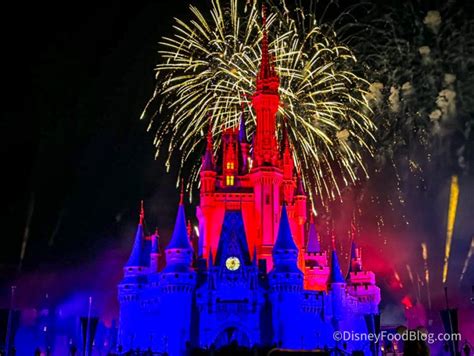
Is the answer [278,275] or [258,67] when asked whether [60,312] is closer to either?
[278,275]

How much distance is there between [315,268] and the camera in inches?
2955

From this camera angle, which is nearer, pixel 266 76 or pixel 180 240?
pixel 180 240

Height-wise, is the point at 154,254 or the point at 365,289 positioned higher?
the point at 154,254

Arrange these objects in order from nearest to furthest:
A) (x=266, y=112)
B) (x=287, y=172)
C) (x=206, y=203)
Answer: (x=206, y=203) < (x=266, y=112) < (x=287, y=172)

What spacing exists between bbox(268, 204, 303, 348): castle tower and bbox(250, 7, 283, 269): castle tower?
12.4 ft

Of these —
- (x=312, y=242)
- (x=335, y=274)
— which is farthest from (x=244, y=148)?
(x=335, y=274)

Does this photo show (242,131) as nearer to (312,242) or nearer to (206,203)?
(206,203)

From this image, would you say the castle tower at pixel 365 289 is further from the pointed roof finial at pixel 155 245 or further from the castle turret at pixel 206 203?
the pointed roof finial at pixel 155 245

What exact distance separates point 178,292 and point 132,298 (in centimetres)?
752

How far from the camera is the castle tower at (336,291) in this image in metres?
69.2

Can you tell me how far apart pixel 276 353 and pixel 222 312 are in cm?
4632

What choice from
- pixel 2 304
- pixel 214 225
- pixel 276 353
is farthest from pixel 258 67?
pixel 276 353

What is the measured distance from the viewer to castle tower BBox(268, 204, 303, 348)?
64000mm

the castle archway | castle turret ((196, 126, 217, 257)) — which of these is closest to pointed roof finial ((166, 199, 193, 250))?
castle turret ((196, 126, 217, 257))
